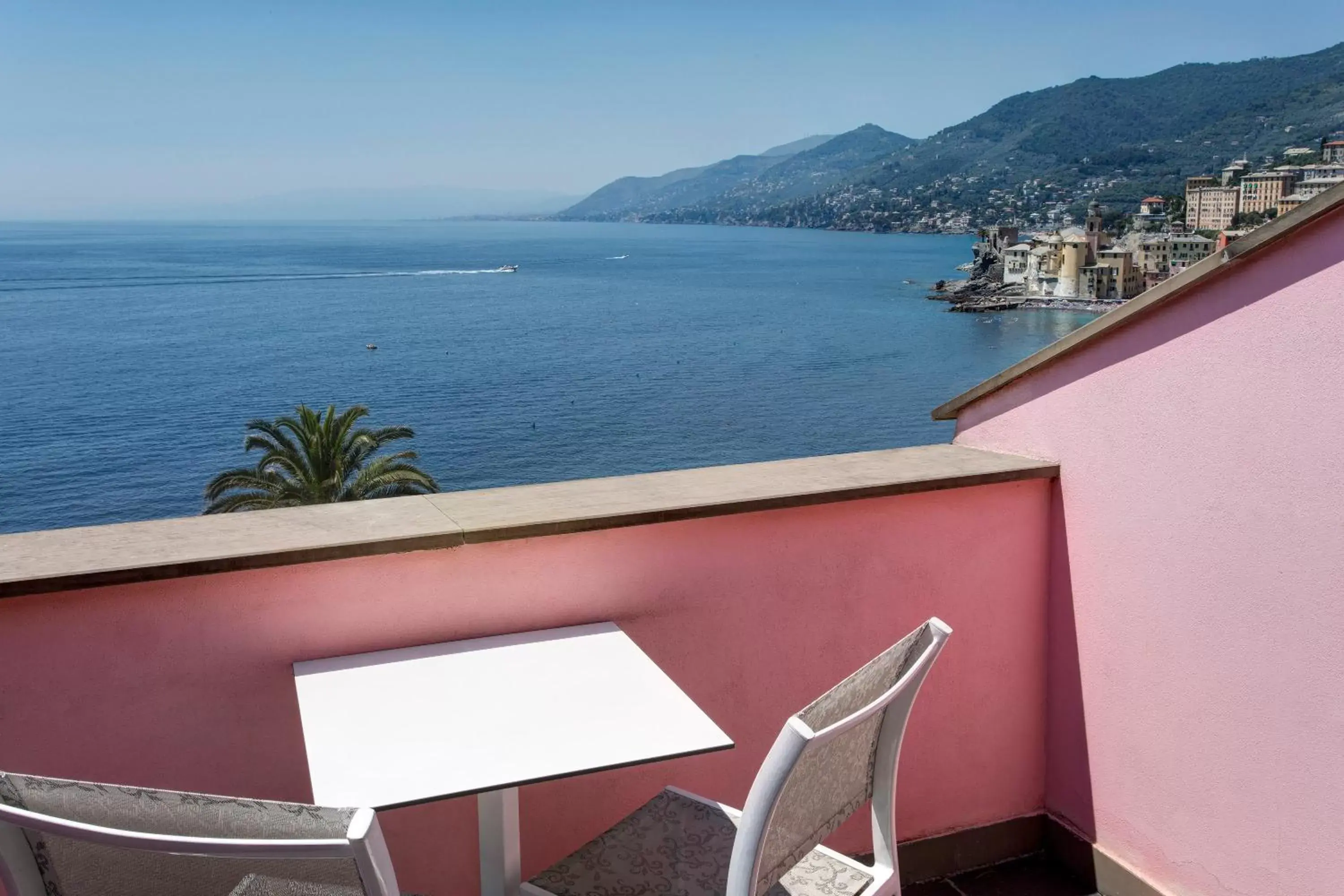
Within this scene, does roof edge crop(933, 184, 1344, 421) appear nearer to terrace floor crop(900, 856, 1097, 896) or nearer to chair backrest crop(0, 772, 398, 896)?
terrace floor crop(900, 856, 1097, 896)

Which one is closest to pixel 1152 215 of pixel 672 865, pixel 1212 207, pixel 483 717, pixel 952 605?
pixel 1212 207

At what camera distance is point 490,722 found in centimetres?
180

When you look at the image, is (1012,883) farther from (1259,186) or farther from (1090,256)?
(1090,256)

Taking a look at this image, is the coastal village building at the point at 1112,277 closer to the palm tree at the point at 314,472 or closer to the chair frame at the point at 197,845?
the palm tree at the point at 314,472

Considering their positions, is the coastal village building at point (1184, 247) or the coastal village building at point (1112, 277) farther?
the coastal village building at point (1112, 277)

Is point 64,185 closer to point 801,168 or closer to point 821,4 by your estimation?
point 821,4

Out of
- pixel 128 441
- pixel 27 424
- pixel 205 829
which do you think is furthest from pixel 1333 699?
pixel 27 424

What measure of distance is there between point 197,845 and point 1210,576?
2.06 meters

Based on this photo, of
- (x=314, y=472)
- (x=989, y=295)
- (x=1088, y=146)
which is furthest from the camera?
(x=1088, y=146)

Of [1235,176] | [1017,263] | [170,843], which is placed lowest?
[1017,263]

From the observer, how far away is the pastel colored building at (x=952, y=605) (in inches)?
81.4

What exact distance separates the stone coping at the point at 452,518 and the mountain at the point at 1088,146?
4369 centimetres

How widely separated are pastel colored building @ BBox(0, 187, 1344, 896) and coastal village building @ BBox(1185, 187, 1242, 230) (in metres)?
17.0

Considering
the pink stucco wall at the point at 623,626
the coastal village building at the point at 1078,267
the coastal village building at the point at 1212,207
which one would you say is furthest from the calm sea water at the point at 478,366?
the pink stucco wall at the point at 623,626
